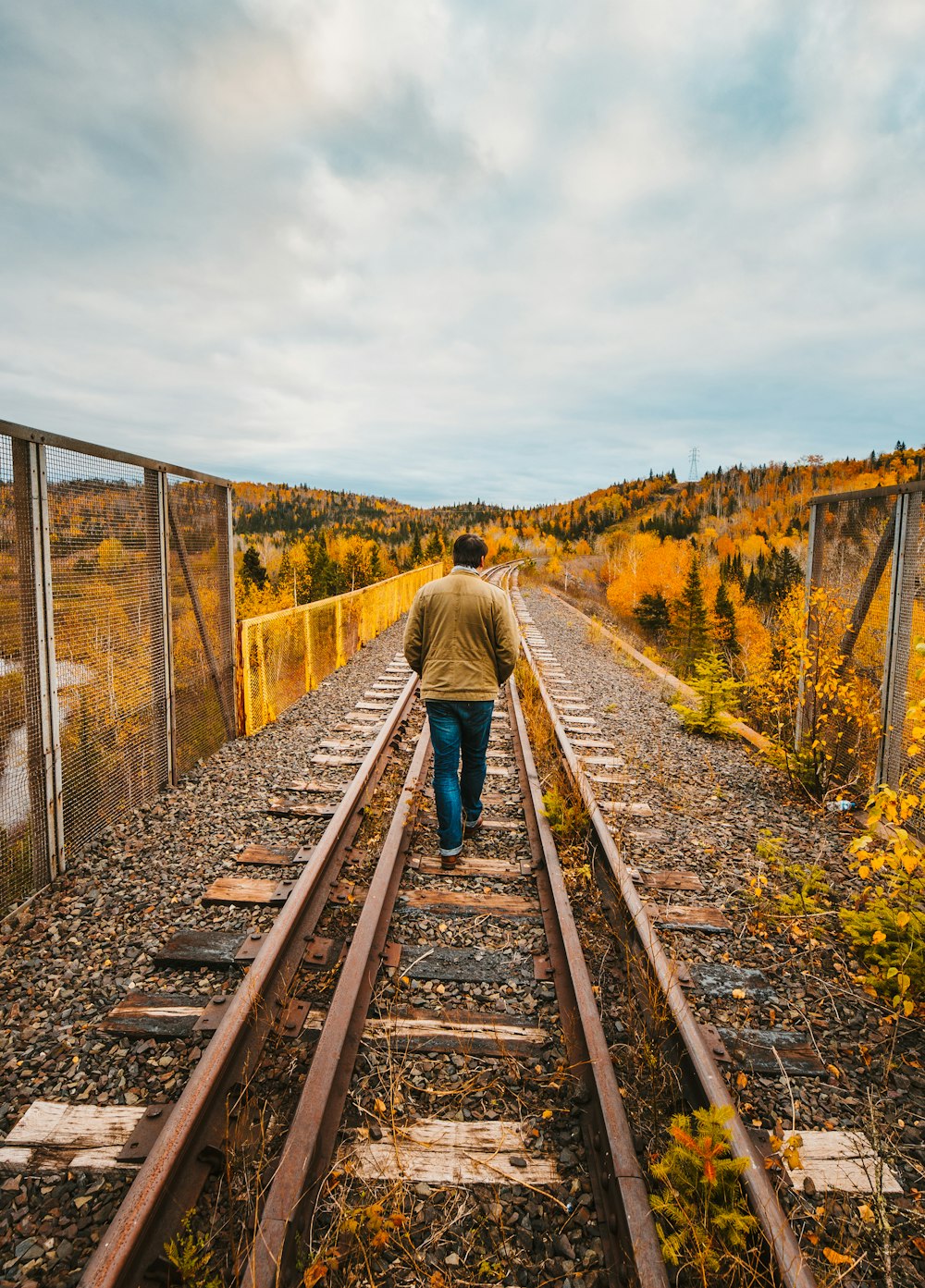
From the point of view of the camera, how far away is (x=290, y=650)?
885cm

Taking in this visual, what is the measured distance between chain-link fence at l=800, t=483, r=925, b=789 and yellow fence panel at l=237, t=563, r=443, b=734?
6.14 meters

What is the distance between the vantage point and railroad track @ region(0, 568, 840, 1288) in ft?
6.35

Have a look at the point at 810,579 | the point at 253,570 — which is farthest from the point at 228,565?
the point at 253,570

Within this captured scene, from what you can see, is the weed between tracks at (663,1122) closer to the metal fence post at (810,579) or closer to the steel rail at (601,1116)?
Answer: the steel rail at (601,1116)

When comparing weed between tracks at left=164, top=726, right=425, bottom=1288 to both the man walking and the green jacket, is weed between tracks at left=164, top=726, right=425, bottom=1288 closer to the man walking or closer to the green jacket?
the man walking

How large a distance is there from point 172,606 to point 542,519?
159 meters

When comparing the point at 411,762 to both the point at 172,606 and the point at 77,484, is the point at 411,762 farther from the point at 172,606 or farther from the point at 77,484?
the point at 77,484

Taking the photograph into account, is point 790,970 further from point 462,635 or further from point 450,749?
point 462,635

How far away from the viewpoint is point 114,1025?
288cm

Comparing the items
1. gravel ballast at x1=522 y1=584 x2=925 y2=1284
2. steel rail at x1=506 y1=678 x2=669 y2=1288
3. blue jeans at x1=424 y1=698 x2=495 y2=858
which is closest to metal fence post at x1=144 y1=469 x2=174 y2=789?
blue jeans at x1=424 y1=698 x2=495 y2=858

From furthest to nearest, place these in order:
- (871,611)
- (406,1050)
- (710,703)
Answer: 1. (710,703)
2. (871,611)
3. (406,1050)

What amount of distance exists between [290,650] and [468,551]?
5178mm

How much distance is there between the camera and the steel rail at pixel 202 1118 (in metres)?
1.82

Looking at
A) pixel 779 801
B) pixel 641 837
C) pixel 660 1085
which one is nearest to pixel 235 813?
pixel 641 837
